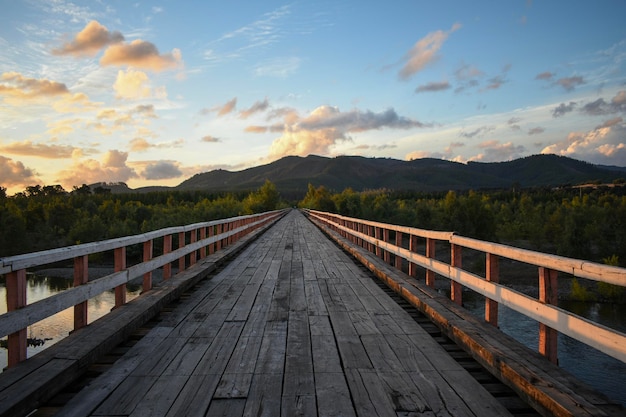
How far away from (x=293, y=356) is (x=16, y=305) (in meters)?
2.20

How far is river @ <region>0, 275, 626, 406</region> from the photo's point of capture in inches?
541

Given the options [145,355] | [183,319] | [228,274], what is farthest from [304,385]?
[228,274]

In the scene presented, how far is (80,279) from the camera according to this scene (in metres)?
4.31

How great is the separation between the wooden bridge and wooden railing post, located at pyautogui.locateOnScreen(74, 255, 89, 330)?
1 centimetres

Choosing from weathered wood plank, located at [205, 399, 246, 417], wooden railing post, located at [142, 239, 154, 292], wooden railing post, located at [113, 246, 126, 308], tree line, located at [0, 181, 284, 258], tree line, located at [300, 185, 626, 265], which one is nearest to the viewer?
weathered wood plank, located at [205, 399, 246, 417]

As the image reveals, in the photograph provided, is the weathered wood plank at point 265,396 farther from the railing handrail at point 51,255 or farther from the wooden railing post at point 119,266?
the wooden railing post at point 119,266

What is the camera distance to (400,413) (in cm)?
285

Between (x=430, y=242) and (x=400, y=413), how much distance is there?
401 cm

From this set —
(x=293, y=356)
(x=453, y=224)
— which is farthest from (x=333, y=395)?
(x=453, y=224)

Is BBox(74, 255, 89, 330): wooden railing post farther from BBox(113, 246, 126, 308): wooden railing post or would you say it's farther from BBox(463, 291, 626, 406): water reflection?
BBox(463, 291, 626, 406): water reflection

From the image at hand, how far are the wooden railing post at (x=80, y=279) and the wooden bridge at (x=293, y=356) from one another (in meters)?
0.01

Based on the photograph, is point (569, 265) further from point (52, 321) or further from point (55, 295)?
point (52, 321)

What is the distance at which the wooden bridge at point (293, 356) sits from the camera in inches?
114

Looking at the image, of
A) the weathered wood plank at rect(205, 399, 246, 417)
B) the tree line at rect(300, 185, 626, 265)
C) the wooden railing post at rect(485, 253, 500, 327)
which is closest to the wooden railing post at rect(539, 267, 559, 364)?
the wooden railing post at rect(485, 253, 500, 327)
